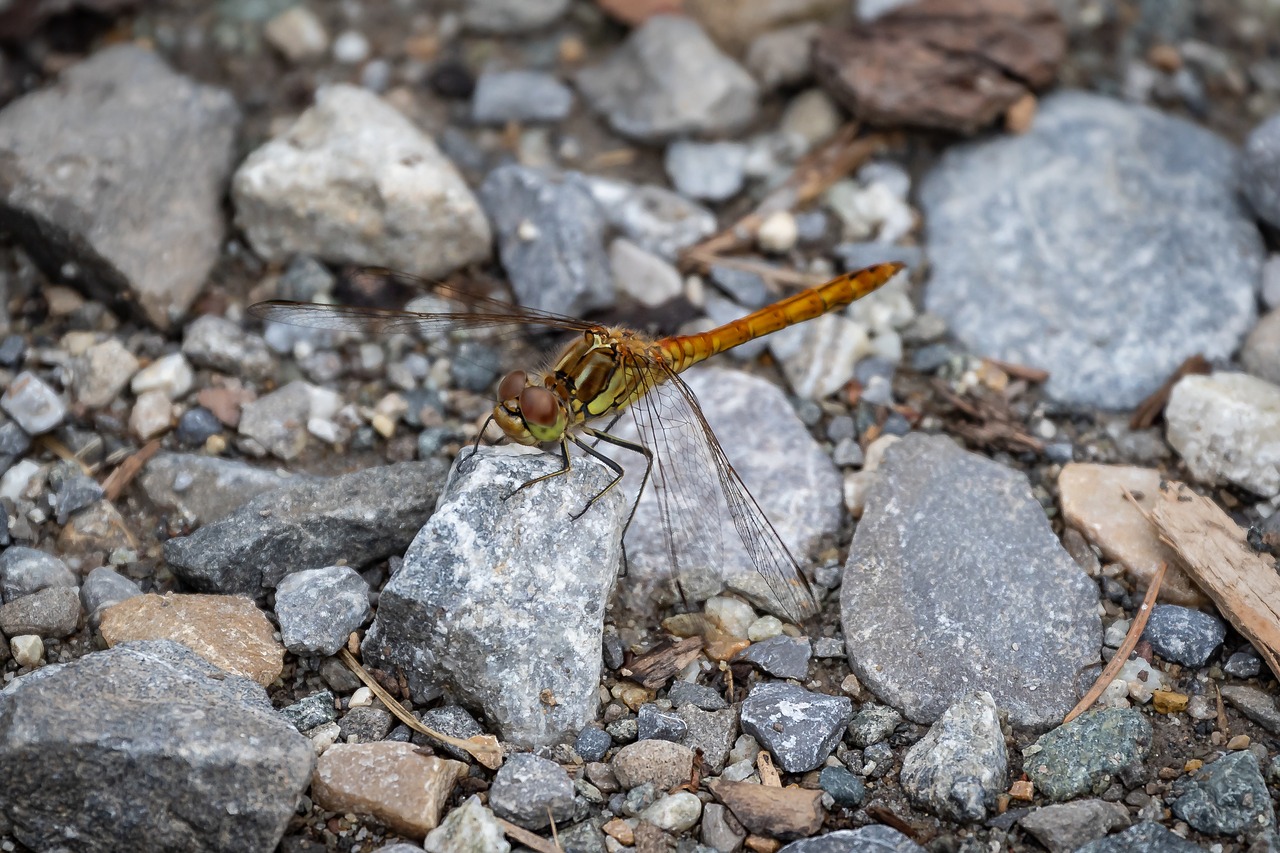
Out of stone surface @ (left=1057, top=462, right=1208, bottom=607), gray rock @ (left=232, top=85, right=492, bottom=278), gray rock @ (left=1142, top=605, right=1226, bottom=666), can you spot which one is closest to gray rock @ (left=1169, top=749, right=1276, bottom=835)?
gray rock @ (left=1142, top=605, right=1226, bottom=666)

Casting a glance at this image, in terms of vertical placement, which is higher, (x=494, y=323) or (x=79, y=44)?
(x=79, y=44)

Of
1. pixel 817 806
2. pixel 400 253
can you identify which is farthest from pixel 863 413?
pixel 400 253

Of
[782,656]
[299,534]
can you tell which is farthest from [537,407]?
[782,656]

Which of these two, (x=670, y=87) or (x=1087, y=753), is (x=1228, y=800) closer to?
(x=1087, y=753)

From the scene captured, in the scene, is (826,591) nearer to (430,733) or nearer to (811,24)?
(430,733)

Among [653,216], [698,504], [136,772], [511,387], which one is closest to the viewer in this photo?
[136,772]

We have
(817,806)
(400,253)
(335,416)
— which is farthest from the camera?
(400,253)
